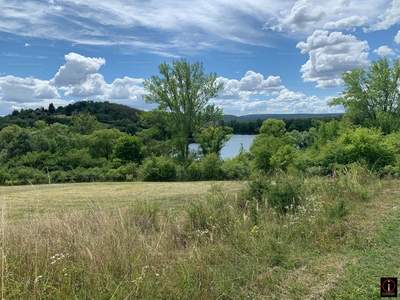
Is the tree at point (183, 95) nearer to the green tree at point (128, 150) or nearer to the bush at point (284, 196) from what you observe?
the green tree at point (128, 150)

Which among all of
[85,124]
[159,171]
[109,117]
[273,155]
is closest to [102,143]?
[85,124]

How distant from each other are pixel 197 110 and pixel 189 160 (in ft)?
24.2

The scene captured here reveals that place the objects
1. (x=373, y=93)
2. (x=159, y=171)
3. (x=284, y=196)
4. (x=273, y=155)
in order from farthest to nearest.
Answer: (x=373, y=93), (x=159, y=171), (x=273, y=155), (x=284, y=196)

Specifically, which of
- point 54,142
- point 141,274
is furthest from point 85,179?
point 141,274

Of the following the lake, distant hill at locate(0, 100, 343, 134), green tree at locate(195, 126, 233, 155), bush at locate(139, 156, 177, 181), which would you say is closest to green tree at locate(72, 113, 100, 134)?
distant hill at locate(0, 100, 343, 134)

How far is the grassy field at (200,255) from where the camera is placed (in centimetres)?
336

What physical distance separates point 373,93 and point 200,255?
133 feet

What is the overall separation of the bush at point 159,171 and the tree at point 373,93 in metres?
24.0

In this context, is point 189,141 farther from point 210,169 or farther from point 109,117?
point 109,117

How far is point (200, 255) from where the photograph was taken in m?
4.08

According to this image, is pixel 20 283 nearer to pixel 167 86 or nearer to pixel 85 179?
Result: pixel 85 179

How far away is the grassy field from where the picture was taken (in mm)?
3355

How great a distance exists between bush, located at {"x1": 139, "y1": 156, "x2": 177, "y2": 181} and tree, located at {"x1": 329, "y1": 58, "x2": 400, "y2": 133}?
24.0m

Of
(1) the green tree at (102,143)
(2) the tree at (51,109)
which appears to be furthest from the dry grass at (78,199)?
(2) the tree at (51,109)
